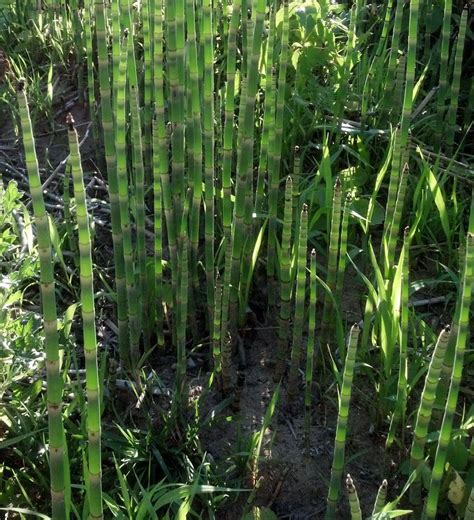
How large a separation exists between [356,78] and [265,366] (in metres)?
1.02

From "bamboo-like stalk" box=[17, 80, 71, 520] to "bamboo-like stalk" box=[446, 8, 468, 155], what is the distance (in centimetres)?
152

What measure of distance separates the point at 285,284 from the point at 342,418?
0.45 metres

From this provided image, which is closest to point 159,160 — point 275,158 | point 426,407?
point 275,158

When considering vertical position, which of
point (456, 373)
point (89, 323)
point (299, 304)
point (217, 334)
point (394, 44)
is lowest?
point (217, 334)

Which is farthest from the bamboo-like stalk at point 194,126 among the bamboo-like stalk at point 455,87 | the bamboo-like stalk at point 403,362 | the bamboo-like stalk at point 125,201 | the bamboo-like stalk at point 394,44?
the bamboo-like stalk at point 455,87

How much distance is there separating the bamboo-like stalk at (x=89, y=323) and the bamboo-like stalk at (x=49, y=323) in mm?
38

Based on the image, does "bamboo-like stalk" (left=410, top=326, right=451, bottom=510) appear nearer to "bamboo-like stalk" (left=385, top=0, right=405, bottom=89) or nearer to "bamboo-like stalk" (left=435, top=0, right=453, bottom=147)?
"bamboo-like stalk" (left=385, top=0, right=405, bottom=89)

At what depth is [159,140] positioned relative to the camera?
1586mm

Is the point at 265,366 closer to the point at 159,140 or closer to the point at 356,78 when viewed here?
the point at 159,140

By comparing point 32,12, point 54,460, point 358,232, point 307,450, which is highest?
point 32,12

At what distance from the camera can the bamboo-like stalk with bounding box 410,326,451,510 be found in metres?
1.11

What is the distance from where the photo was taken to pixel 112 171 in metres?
1.52

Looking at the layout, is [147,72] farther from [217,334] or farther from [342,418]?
[342,418]

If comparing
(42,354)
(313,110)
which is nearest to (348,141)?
(313,110)
